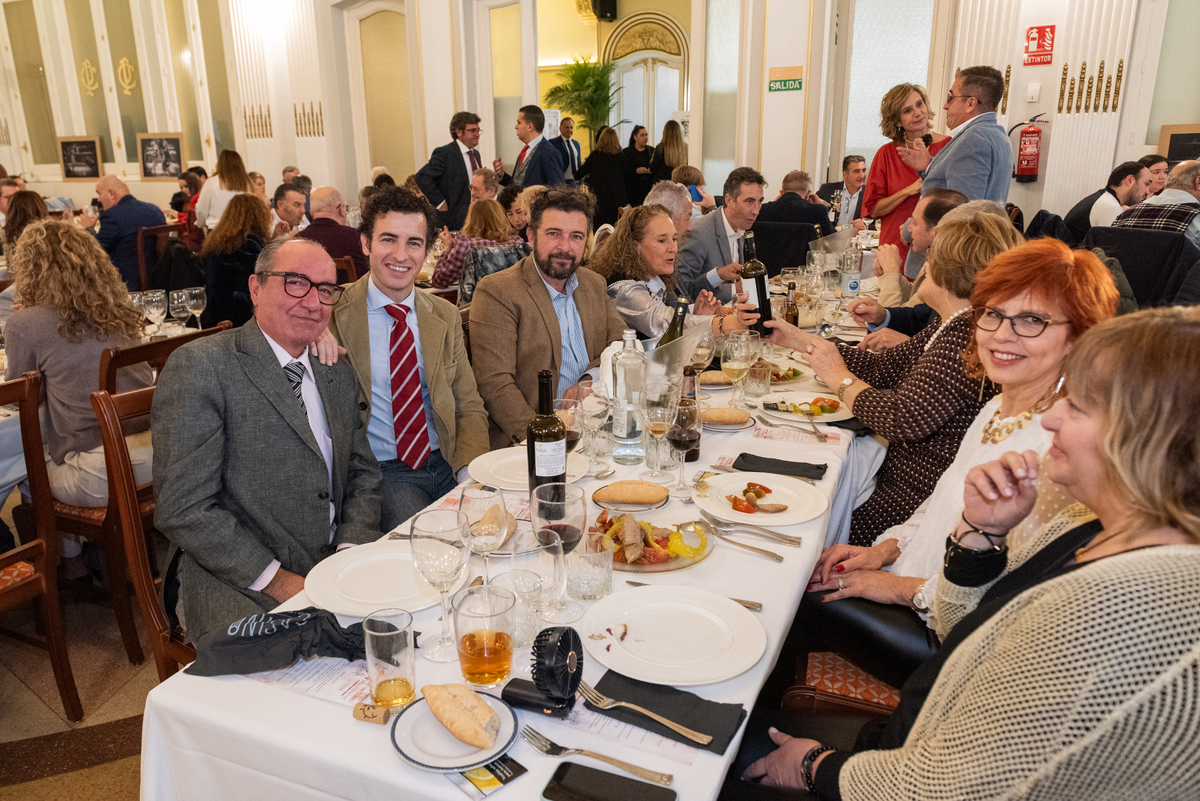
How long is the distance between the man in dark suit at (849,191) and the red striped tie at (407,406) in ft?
19.7

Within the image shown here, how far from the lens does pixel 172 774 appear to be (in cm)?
114

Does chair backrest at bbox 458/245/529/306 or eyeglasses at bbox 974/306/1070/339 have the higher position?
eyeglasses at bbox 974/306/1070/339

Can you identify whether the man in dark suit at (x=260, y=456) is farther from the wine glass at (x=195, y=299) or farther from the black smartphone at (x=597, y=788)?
the wine glass at (x=195, y=299)

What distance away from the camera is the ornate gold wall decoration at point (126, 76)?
11992 mm

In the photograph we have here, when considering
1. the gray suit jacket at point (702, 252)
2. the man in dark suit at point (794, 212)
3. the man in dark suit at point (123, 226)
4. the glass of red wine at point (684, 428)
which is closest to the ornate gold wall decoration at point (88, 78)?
the man in dark suit at point (123, 226)

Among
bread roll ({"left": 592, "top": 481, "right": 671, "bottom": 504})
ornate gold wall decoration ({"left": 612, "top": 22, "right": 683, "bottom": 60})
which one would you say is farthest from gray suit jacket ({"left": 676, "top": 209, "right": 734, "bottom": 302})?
ornate gold wall decoration ({"left": 612, "top": 22, "right": 683, "bottom": 60})

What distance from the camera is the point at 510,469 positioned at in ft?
6.31

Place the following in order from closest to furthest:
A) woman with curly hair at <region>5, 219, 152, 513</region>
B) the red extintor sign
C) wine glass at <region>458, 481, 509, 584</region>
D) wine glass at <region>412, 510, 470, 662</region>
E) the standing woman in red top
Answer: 1. wine glass at <region>412, 510, 470, 662</region>
2. wine glass at <region>458, 481, 509, 584</region>
3. woman with curly hair at <region>5, 219, 152, 513</region>
4. the standing woman in red top
5. the red extintor sign

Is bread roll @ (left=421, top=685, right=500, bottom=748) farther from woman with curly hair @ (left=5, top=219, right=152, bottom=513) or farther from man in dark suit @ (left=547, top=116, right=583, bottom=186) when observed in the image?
man in dark suit @ (left=547, top=116, right=583, bottom=186)

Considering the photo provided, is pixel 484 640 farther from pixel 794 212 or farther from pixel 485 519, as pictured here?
pixel 794 212

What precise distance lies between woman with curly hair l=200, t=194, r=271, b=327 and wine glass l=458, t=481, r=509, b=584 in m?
3.65

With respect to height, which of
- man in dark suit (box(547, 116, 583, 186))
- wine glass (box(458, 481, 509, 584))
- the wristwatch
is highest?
man in dark suit (box(547, 116, 583, 186))

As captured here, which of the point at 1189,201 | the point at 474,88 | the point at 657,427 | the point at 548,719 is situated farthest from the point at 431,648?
the point at 474,88

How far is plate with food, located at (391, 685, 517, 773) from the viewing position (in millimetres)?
952
